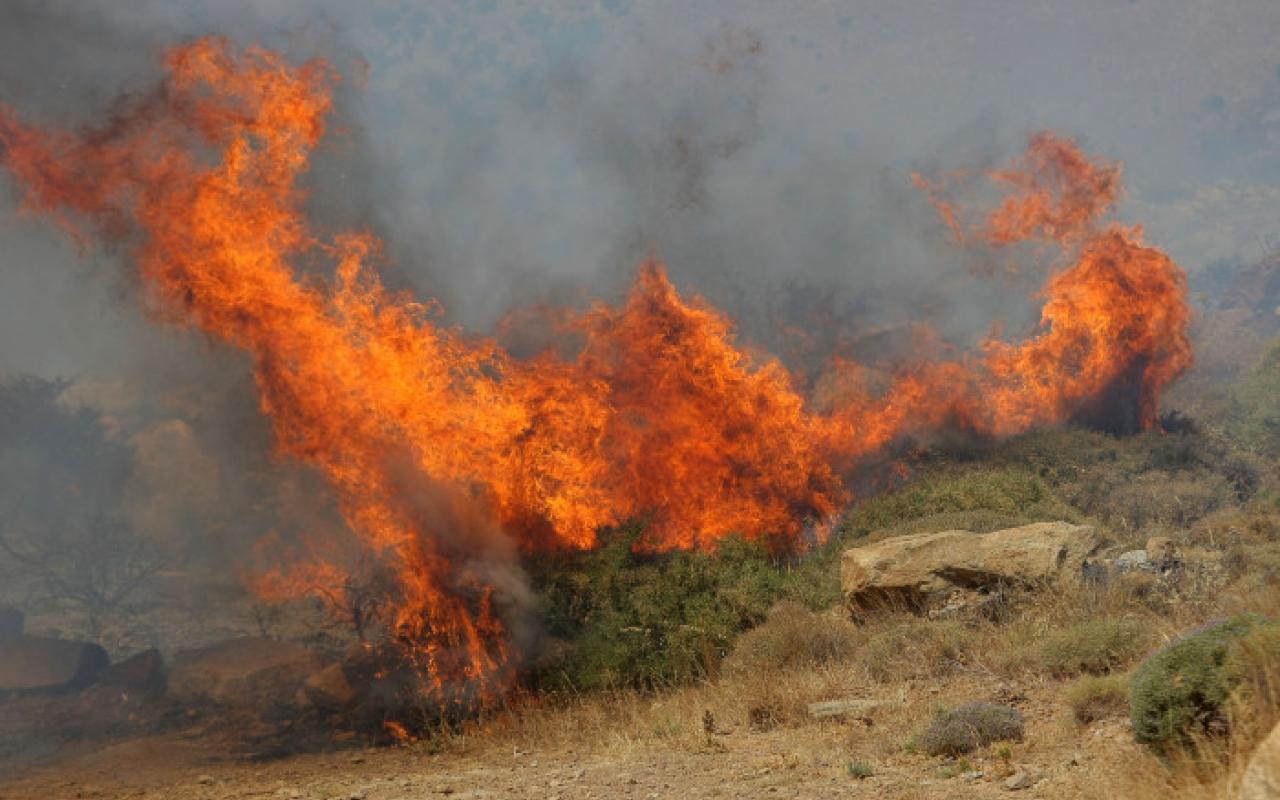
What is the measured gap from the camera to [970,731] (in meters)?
8.52

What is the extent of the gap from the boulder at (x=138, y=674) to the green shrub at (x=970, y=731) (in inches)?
565

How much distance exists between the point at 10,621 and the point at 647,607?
13774mm

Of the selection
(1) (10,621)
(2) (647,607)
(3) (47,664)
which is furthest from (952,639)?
(1) (10,621)

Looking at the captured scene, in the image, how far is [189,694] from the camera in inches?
658

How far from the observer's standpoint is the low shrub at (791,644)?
13.7 metres

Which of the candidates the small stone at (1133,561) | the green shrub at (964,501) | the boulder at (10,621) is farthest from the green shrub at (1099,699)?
the boulder at (10,621)

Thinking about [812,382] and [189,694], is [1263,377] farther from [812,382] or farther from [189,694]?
[189,694]

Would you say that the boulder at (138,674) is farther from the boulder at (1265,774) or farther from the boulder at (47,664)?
the boulder at (1265,774)

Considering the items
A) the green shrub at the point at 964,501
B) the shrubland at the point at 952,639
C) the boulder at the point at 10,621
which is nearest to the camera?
the shrubland at the point at 952,639

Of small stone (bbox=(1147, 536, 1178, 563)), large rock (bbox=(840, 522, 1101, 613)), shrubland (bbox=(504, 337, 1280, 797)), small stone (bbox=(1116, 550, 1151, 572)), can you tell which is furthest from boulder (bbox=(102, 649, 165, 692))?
small stone (bbox=(1147, 536, 1178, 563))

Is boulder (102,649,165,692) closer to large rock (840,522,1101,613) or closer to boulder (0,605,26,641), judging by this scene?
boulder (0,605,26,641)

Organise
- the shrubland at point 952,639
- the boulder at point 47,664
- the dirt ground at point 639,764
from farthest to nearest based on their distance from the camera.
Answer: the boulder at point 47,664 < the dirt ground at point 639,764 < the shrubland at point 952,639

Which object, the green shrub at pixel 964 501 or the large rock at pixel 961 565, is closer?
the large rock at pixel 961 565

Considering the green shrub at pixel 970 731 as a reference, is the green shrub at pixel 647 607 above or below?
above
